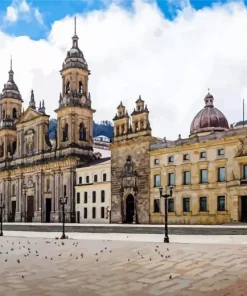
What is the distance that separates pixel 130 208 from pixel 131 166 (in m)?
5.48

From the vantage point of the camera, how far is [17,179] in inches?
3083

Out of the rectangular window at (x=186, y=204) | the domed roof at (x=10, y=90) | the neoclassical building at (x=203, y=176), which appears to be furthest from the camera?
the domed roof at (x=10, y=90)

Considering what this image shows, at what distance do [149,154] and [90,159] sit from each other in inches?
641

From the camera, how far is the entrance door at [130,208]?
58.4m

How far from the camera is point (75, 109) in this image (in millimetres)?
69188

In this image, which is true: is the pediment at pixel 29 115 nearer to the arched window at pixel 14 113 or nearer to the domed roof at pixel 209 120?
the arched window at pixel 14 113

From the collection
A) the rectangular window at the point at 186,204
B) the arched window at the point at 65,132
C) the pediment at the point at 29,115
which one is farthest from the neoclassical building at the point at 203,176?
the pediment at the point at 29,115

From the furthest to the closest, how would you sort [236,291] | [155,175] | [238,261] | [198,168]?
1. [155,175]
2. [198,168]
3. [238,261]
4. [236,291]

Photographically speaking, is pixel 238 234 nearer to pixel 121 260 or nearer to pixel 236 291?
pixel 121 260

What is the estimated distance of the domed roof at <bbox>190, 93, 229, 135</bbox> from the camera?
204 ft

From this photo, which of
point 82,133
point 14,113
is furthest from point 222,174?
point 14,113

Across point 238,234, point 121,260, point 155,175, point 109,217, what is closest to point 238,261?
point 121,260

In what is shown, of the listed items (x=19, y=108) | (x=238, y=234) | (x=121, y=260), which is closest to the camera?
(x=121, y=260)

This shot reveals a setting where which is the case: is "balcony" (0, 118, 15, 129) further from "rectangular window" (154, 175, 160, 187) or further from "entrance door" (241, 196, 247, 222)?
"entrance door" (241, 196, 247, 222)
